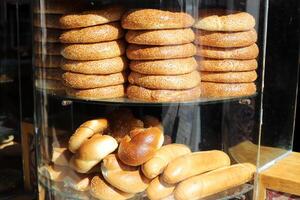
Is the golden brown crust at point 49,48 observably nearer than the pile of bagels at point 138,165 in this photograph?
No

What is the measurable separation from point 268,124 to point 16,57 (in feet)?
5.80

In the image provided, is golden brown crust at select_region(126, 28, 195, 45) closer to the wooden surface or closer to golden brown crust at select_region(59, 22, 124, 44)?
golden brown crust at select_region(59, 22, 124, 44)

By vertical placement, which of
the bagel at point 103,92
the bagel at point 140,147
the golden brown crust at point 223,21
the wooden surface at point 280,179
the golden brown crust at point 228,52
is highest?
the golden brown crust at point 223,21

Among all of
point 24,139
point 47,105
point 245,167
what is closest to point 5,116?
point 24,139

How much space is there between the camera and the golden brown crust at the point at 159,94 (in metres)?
1.38

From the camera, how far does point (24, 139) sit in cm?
241

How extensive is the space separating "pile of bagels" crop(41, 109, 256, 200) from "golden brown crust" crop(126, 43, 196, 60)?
22 cm

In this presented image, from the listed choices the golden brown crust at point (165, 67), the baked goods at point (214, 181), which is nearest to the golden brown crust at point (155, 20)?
the golden brown crust at point (165, 67)

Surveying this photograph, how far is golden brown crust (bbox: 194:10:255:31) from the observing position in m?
1.43

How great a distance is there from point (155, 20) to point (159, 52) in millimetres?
94

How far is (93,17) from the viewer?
4.65 ft

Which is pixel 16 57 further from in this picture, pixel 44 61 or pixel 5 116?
pixel 44 61

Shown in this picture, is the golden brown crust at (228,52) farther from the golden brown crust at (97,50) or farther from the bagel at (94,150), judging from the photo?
the bagel at (94,150)

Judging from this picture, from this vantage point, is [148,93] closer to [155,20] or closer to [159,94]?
[159,94]
